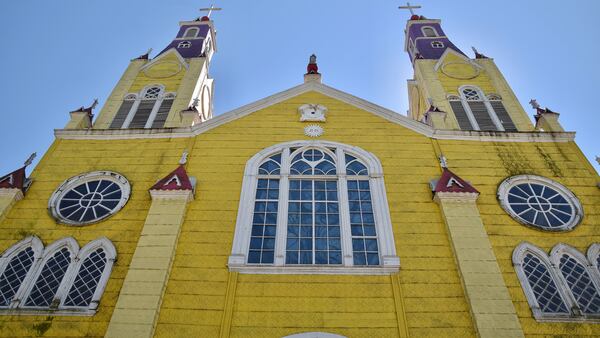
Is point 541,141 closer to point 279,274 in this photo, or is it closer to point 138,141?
point 279,274

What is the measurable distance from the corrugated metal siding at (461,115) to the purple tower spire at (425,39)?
521 cm

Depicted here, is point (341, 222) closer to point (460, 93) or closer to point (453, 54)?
point (460, 93)

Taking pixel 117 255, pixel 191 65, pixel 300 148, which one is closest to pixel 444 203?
pixel 300 148

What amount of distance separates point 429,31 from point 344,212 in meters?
19.5

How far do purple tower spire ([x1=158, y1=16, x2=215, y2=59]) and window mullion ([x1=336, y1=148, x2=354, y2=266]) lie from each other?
42.3 feet

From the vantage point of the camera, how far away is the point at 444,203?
13422 millimetres

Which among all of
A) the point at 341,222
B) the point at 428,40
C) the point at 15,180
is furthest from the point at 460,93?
the point at 15,180

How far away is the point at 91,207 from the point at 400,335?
9311 mm

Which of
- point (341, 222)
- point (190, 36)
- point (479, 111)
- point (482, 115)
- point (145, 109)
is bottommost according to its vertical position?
point (341, 222)

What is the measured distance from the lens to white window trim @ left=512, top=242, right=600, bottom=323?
10906 mm

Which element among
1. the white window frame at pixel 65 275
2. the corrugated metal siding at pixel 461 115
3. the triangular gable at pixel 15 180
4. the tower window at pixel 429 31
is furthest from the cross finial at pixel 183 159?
the tower window at pixel 429 31

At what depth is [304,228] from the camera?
13.2 metres

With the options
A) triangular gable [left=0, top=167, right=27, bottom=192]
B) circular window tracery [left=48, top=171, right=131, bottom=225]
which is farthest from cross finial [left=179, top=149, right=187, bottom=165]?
triangular gable [left=0, top=167, right=27, bottom=192]

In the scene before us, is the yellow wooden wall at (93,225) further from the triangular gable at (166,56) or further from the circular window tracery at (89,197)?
the triangular gable at (166,56)
